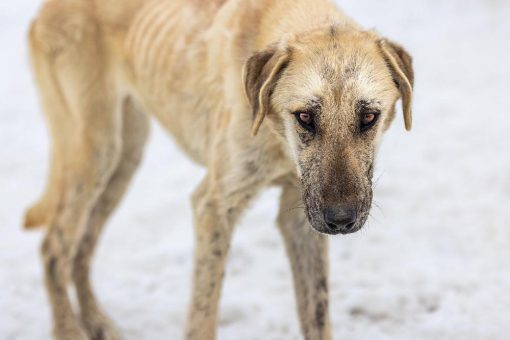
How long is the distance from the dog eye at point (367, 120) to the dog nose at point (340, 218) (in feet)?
1.15

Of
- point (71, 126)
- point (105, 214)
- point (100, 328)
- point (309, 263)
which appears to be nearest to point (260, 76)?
point (309, 263)

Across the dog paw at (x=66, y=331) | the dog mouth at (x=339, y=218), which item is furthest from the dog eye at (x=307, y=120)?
the dog paw at (x=66, y=331)

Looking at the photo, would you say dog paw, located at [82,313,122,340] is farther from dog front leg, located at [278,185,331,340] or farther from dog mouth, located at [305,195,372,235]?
dog mouth, located at [305,195,372,235]

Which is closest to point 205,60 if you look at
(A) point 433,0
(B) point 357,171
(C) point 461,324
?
(B) point 357,171

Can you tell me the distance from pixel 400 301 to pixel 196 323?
153 cm

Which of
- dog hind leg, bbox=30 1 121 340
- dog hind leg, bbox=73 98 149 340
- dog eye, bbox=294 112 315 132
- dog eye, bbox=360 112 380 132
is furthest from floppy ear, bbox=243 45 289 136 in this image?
dog hind leg, bbox=73 98 149 340

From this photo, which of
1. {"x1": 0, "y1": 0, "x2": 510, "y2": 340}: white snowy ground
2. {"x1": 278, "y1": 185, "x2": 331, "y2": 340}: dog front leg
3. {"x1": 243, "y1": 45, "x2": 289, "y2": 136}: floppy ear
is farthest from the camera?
{"x1": 0, "y1": 0, "x2": 510, "y2": 340}: white snowy ground

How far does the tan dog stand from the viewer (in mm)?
3301

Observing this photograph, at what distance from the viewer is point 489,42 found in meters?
9.33

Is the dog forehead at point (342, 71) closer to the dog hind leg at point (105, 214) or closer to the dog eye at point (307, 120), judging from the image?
the dog eye at point (307, 120)

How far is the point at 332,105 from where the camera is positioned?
3240 millimetres

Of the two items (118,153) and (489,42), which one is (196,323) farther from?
(489,42)

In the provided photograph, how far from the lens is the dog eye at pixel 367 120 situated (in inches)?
130

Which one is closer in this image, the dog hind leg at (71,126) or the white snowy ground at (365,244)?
the dog hind leg at (71,126)
